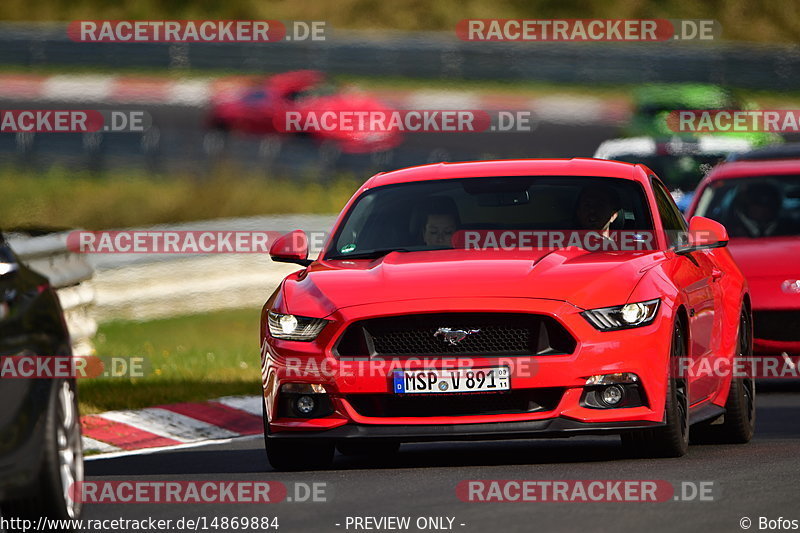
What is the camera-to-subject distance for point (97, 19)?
164 feet

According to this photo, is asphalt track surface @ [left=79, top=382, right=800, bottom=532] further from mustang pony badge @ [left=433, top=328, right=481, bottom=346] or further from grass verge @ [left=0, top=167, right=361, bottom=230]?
grass verge @ [left=0, top=167, right=361, bottom=230]

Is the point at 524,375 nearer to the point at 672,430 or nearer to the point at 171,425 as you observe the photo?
the point at 672,430

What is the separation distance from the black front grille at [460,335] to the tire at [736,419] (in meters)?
1.90

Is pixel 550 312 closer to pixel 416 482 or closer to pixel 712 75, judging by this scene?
pixel 416 482

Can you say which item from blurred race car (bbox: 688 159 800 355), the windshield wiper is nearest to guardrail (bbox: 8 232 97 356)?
blurred race car (bbox: 688 159 800 355)

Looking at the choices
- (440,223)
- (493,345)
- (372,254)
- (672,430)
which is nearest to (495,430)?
(493,345)

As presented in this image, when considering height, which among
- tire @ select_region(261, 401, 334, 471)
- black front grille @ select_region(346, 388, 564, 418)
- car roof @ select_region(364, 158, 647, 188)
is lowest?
tire @ select_region(261, 401, 334, 471)

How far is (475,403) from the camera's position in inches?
370

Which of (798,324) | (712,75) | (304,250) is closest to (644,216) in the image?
(304,250)

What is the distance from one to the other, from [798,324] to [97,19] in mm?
37895

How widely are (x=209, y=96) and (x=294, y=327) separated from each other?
29.3 meters

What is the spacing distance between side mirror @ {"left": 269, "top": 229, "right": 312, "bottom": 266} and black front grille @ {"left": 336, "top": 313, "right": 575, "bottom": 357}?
125 centimetres

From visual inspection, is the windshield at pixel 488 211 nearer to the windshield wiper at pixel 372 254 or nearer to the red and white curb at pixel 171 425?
the windshield wiper at pixel 372 254

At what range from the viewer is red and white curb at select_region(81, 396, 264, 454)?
11977 mm
